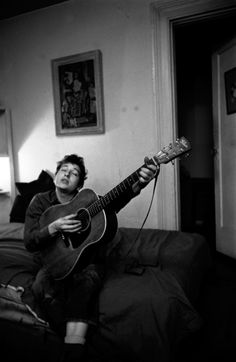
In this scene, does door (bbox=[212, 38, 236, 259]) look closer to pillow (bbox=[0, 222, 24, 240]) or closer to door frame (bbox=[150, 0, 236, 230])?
door frame (bbox=[150, 0, 236, 230])

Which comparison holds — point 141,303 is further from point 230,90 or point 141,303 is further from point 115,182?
point 230,90

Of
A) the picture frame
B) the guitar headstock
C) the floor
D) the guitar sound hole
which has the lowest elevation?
the floor

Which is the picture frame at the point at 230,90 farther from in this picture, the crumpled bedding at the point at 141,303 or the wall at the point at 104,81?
the crumpled bedding at the point at 141,303

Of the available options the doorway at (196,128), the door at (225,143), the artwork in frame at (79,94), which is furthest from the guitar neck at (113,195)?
the doorway at (196,128)

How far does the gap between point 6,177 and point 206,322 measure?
228 centimetres

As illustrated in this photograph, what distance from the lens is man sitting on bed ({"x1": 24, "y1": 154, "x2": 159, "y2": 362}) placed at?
120cm

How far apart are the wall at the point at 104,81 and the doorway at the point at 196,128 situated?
1.28m

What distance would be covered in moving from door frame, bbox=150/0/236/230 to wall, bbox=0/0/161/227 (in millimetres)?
62

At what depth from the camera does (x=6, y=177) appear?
2959 mm

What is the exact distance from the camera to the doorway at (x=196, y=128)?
3511 mm

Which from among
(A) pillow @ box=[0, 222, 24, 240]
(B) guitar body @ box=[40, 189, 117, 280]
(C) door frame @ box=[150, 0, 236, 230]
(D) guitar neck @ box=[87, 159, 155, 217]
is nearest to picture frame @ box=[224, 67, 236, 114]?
(C) door frame @ box=[150, 0, 236, 230]

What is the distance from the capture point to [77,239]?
56.2 inches

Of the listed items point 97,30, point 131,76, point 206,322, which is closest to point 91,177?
point 131,76

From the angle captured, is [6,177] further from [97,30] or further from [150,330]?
[150,330]
